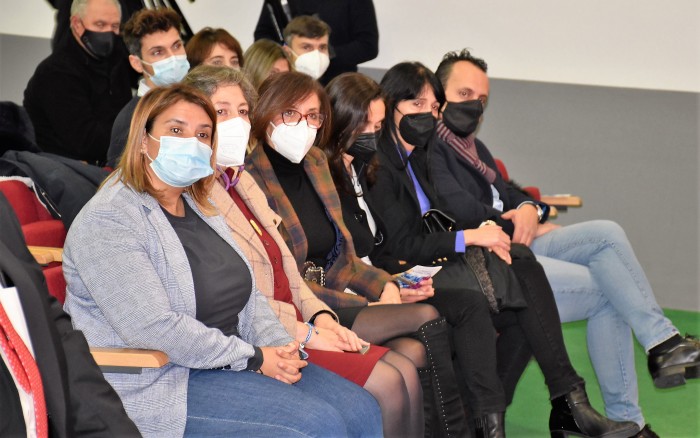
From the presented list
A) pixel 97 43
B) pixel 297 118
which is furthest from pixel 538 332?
pixel 97 43

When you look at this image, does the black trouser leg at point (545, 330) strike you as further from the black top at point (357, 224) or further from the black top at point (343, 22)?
the black top at point (343, 22)

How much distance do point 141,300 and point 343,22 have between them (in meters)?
3.21

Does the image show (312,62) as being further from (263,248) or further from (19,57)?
(263,248)

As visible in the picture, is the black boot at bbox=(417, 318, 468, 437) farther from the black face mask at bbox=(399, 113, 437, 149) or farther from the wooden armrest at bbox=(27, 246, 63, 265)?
the wooden armrest at bbox=(27, 246, 63, 265)

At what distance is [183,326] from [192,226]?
0.33 meters

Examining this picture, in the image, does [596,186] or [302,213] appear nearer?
[302,213]

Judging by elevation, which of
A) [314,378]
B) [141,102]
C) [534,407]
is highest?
[141,102]

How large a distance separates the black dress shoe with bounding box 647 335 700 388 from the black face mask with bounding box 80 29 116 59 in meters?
2.58

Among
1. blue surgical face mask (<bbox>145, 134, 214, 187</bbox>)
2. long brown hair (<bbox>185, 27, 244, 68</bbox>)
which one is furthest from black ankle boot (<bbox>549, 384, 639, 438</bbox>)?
long brown hair (<bbox>185, 27, 244, 68</bbox>)

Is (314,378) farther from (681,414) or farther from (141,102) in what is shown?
(681,414)

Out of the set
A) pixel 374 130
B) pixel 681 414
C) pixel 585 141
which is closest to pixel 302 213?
pixel 374 130

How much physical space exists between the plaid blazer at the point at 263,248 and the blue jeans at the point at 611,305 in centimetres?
127

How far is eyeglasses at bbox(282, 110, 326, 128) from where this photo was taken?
10.2 ft

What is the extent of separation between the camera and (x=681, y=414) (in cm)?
383
